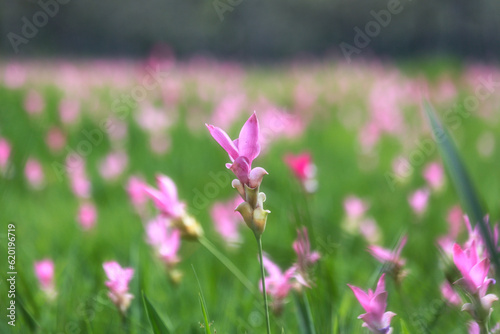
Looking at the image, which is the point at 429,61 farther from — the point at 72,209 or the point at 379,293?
the point at 379,293

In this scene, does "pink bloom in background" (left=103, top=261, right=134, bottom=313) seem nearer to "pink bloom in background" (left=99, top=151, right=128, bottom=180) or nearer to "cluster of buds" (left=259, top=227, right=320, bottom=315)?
"cluster of buds" (left=259, top=227, right=320, bottom=315)

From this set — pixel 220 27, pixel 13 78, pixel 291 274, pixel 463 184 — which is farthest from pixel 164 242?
pixel 220 27

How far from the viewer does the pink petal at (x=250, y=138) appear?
1.59ft

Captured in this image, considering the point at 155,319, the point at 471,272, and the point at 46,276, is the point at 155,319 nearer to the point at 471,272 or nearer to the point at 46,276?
the point at 471,272

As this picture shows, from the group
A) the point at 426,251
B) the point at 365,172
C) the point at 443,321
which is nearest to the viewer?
the point at 443,321

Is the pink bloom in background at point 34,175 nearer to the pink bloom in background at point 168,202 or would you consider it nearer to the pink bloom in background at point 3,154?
the pink bloom in background at point 3,154

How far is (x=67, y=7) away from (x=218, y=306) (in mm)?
18089

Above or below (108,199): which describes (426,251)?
above

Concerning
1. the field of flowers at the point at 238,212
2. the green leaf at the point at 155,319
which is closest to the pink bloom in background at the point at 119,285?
the field of flowers at the point at 238,212

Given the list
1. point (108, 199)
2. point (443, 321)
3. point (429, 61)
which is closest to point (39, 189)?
point (108, 199)

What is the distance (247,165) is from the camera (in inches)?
19.6

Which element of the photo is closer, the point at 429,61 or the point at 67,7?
the point at 429,61

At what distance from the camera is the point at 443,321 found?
3.15ft

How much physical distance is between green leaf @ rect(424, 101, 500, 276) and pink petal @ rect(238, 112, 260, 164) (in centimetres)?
17
